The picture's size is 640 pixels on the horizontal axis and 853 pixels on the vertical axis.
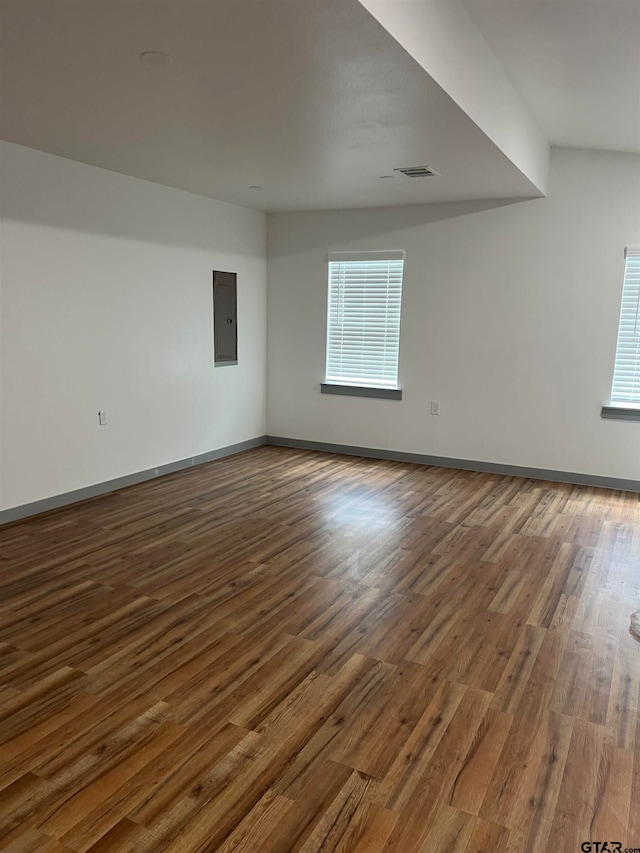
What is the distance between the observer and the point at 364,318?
638 cm

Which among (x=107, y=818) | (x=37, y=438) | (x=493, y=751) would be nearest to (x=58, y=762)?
(x=107, y=818)

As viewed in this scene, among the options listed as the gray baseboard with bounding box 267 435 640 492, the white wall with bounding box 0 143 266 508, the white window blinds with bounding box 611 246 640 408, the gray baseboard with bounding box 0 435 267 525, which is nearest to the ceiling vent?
the white window blinds with bounding box 611 246 640 408

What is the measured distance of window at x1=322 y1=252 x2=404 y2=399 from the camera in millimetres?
6219

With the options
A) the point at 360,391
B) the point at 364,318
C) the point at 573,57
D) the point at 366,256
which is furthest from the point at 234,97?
the point at 360,391

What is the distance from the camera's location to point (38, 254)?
4.20 meters

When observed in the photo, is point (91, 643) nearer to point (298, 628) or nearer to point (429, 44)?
point (298, 628)

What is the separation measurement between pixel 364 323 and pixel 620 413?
100 inches

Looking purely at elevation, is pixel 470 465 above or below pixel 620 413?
below

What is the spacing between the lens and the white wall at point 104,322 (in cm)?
413

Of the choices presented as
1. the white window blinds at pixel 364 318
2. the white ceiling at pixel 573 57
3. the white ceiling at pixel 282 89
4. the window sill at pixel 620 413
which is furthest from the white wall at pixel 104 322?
the window sill at pixel 620 413

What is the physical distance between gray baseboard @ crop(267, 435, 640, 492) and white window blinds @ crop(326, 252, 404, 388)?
0.70 meters

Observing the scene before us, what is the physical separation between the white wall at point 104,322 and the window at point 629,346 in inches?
140

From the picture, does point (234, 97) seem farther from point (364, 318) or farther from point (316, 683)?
point (364, 318)

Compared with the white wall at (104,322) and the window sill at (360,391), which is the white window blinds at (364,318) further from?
the white wall at (104,322)
